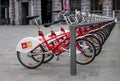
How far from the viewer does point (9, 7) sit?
60.2 m

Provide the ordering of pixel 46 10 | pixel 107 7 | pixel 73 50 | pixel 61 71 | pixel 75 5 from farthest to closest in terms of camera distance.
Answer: pixel 46 10 → pixel 75 5 → pixel 107 7 → pixel 61 71 → pixel 73 50

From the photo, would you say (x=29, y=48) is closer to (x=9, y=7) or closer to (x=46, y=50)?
(x=46, y=50)

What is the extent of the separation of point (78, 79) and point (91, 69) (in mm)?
1322

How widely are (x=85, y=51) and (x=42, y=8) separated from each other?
50213 millimetres

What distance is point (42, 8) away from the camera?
197ft

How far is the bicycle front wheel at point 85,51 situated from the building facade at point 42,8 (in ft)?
147

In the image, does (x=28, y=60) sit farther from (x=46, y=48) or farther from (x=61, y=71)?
(x=61, y=71)

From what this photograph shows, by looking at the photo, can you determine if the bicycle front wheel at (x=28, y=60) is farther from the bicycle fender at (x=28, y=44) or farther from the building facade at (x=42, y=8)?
the building facade at (x=42, y=8)

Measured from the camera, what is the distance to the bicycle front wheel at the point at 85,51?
9.96 metres

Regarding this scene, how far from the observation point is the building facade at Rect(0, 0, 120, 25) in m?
56.2

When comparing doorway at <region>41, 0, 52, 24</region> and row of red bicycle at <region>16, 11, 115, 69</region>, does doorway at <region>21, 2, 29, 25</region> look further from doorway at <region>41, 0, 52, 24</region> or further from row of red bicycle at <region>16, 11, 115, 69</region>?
row of red bicycle at <region>16, 11, 115, 69</region>

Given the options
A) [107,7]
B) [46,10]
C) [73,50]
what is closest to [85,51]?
[73,50]

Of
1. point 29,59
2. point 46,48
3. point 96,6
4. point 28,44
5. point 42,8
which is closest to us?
point 28,44

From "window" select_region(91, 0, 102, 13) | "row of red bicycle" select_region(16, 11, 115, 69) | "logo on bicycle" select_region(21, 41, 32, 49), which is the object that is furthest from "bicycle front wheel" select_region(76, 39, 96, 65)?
"window" select_region(91, 0, 102, 13)
